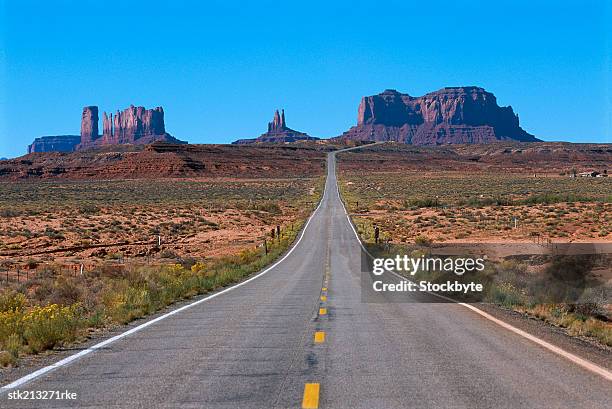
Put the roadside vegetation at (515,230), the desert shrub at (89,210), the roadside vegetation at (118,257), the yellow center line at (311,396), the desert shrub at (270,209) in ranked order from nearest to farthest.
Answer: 1. the yellow center line at (311,396)
2. the roadside vegetation at (118,257)
3. the roadside vegetation at (515,230)
4. the desert shrub at (89,210)
5. the desert shrub at (270,209)

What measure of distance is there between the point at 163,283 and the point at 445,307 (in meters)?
9.25

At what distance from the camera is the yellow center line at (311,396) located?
634 centimetres

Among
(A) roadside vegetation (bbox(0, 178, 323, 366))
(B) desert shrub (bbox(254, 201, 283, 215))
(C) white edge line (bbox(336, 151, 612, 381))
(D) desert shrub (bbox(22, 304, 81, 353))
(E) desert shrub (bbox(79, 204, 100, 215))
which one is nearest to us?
(C) white edge line (bbox(336, 151, 612, 381))

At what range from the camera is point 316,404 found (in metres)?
6.38

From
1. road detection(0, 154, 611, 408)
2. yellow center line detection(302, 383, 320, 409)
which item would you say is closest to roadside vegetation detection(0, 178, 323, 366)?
road detection(0, 154, 611, 408)

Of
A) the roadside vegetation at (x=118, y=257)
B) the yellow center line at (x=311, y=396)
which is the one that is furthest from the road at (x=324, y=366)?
the roadside vegetation at (x=118, y=257)

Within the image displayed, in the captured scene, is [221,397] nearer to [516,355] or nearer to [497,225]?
[516,355]

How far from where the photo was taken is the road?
6.62 meters

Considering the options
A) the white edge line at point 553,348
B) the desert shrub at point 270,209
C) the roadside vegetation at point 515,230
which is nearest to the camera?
the white edge line at point 553,348

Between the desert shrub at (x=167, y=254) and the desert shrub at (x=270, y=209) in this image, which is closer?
the desert shrub at (x=167, y=254)

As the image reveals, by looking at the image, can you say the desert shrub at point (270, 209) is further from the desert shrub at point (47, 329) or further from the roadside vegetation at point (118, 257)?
the desert shrub at point (47, 329)

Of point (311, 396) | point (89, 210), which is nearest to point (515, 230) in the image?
point (311, 396)

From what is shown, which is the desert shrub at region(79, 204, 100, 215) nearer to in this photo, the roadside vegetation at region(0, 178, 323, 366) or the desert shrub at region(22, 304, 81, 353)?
the roadside vegetation at region(0, 178, 323, 366)

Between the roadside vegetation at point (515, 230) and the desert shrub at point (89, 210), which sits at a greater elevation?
the desert shrub at point (89, 210)
